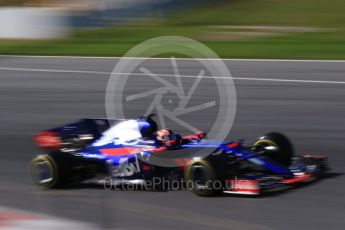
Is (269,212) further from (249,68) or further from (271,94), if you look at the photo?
(249,68)

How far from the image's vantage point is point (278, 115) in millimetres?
12562

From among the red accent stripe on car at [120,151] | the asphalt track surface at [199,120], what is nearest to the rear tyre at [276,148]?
the asphalt track surface at [199,120]

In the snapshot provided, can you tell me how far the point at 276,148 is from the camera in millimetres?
8328

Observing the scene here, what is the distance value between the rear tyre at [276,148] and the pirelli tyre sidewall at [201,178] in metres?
0.87

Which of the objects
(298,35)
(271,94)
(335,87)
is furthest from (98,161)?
(298,35)

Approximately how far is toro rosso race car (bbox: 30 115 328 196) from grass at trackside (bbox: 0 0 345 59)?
11.0 meters

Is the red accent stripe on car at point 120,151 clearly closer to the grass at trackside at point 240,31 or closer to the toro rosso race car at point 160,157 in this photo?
the toro rosso race car at point 160,157

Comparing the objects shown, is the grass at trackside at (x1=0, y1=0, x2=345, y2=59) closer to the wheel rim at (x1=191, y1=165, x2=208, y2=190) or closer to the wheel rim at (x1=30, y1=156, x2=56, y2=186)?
the wheel rim at (x1=30, y1=156, x2=56, y2=186)

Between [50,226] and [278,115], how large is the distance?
6.82 meters

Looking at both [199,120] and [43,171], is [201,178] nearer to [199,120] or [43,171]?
[43,171]

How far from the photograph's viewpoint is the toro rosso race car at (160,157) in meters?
7.73

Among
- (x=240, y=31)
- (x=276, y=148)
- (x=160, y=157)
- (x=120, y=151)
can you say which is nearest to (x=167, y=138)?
(x=160, y=157)

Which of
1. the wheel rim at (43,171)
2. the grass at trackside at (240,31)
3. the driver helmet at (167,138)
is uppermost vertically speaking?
the grass at trackside at (240,31)

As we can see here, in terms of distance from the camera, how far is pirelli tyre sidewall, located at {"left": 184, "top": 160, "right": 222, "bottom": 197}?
7.60 m
